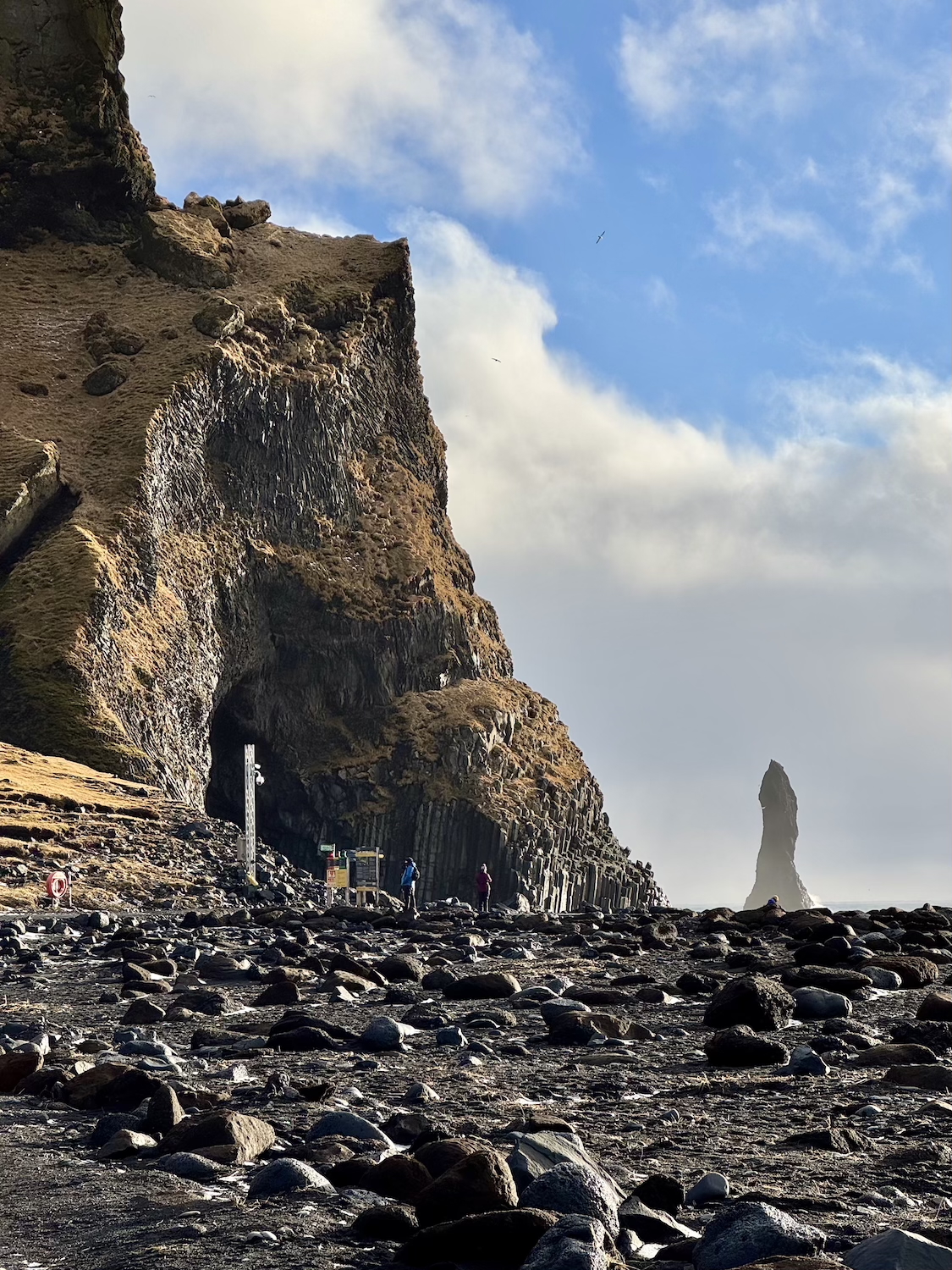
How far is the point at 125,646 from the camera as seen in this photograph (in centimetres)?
5534

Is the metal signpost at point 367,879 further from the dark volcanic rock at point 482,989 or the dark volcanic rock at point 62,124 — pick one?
the dark volcanic rock at point 62,124

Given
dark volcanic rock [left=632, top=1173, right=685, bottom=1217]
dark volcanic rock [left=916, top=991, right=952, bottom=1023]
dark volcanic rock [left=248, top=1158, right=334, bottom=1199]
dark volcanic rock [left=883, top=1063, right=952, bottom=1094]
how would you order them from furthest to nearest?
dark volcanic rock [left=916, top=991, right=952, bottom=1023] → dark volcanic rock [left=883, top=1063, right=952, bottom=1094] → dark volcanic rock [left=248, top=1158, right=334, bottom=1199] → dark volcanic rock [left=632, top=1173, right=685, bottom=1217]

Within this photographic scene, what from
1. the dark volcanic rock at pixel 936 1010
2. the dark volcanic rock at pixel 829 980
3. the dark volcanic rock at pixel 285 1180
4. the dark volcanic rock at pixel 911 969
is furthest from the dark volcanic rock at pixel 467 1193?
the dark volcanic rock at pixel 911 969

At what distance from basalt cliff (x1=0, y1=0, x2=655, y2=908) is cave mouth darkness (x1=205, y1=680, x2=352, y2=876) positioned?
5.3 inches

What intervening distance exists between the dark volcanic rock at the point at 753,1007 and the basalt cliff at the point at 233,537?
42466 millimetres

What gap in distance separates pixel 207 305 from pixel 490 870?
3454 centimetres

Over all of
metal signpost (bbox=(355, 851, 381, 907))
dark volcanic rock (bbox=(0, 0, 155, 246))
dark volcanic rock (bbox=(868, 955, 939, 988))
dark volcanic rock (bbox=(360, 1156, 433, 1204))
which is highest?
dark volcanic rock (bbox=(0, 0, 155, 246))

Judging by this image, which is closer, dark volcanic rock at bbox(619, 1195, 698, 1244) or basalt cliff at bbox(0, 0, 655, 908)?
dark volcanic rock at bbox(619, 1195, 698, 1244)

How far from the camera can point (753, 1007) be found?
27.8 feet

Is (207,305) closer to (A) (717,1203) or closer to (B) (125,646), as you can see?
(B) (125,646)

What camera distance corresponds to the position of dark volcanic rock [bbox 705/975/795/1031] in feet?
27.7

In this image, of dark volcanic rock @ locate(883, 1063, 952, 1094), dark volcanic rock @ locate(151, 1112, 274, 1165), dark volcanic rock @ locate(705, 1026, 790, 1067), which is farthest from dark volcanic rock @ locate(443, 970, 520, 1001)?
dark volcanic rock @ locate(151, 1112, 274, 1165)

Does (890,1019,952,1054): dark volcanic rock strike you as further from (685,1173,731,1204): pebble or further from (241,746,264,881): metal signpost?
(241,746,264,881): metal signpost

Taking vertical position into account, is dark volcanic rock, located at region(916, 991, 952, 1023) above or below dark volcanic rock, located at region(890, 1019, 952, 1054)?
above
